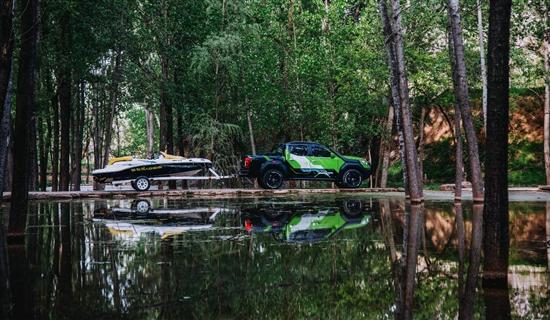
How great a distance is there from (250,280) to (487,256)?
2.38 meters

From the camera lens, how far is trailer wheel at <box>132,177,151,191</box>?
23797mm

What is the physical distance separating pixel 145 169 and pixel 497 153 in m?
19.7

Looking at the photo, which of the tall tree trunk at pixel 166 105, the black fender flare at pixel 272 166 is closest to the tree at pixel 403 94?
the black fender flare at pixel 272 166

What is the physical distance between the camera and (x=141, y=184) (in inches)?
940

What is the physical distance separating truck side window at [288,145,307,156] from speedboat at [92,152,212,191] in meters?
3.70

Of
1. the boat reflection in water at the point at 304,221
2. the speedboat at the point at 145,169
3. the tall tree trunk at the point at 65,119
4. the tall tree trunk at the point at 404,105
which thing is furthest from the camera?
the tall tree trunk at the point at 65,119

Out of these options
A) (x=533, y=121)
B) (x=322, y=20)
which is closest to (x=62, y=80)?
(x=322, y=20)

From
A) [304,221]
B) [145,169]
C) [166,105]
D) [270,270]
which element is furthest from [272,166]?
[270,270]

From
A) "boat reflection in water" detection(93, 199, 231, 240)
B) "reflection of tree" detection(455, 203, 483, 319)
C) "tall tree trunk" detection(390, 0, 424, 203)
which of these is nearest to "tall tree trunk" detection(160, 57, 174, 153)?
"boat reflection in water" detection(93, 199, 231, 240)

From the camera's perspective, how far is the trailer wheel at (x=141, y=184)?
2380cm

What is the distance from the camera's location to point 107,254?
7.55 meters

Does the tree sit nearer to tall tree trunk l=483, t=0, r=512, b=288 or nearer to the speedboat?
tall tree trunk l=483, t=0, r=512, b=288

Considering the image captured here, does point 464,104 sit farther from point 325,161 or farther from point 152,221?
point 152,221

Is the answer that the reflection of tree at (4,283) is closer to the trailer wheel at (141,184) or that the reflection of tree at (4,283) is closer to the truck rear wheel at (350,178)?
the trailer wheel at (141,184)
